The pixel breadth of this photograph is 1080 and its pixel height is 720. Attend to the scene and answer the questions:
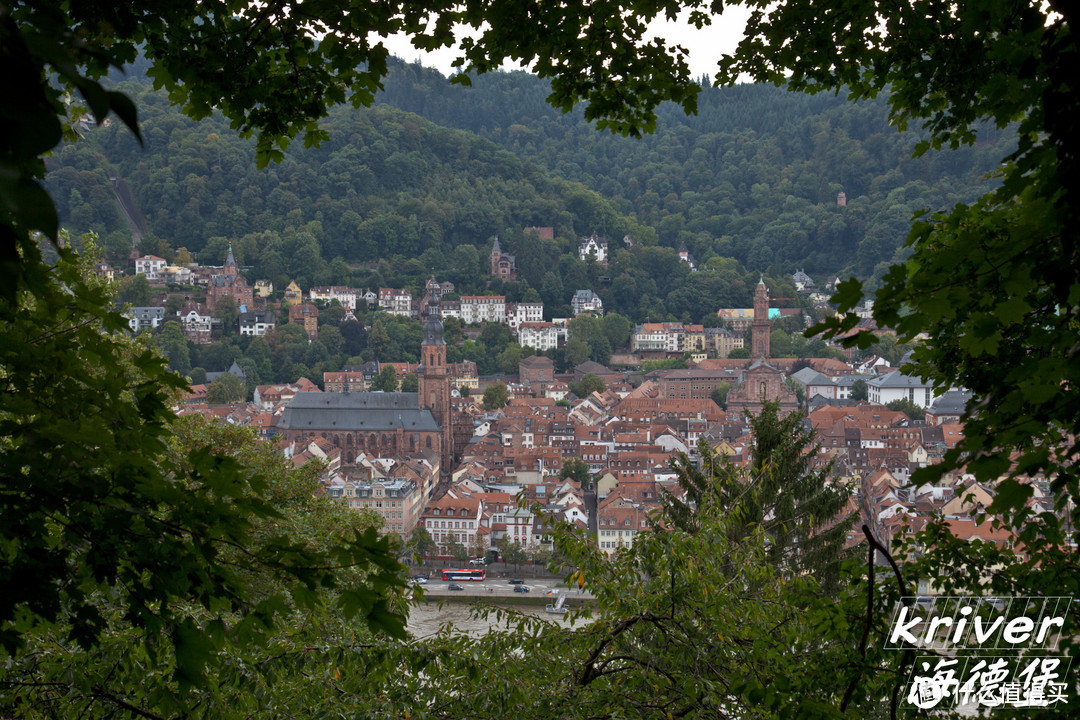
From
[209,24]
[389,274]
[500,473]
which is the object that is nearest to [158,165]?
[389,274]

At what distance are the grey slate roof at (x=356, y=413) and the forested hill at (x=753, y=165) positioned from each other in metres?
30.7

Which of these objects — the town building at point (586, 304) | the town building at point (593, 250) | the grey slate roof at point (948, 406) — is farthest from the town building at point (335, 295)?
the grey slate roof at point (948, 406)

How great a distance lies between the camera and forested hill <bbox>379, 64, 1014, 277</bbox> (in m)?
77.1

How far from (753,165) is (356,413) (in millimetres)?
63090

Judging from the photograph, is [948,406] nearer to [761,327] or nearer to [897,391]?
[897,391]

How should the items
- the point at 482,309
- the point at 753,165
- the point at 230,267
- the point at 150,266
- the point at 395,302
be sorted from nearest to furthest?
the point at 230,267 < the point at 150,266 < the point at 395,302 < the point at 482,309 < the point at 753,165

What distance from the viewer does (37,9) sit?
940mm

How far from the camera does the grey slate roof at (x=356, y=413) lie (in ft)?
137

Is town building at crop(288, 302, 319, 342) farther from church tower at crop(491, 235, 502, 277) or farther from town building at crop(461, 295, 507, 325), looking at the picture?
church tower at crop(491, 235, 502, 277)

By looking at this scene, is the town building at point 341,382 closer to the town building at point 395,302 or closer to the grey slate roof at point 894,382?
the town building at point 395,302

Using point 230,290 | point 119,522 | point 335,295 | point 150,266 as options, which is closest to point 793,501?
point 119,522

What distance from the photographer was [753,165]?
92.3 metres

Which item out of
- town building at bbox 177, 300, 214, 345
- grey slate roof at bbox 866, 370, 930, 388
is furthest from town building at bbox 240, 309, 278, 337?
grey slate roof at bbox 866, 370, 930, 388

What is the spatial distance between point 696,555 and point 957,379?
122cm
